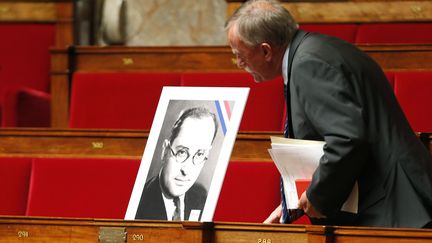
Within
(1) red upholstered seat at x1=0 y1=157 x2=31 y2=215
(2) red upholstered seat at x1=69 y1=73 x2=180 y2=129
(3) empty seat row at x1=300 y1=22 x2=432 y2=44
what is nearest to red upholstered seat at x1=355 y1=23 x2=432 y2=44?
(3) empty seat row at x1=300 y1=22 x2=432 y2=44

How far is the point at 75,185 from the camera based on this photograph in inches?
43.7

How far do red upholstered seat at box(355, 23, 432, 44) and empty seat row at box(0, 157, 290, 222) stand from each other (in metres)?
0.45

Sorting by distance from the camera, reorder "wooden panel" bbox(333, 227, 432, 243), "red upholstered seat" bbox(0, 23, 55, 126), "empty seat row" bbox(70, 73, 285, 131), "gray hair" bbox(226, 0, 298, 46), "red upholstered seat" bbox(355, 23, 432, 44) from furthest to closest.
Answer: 1. "red upholstered seat" bbox(0, 23, 55, 126)
2. "red upholstered seat" bbox(355, 23, 432, 44)
3. "empty seat row" bbox(70, 73, 285, 131)
4. "gray hair" bbox(226, 0, 298, 46)
5. "wooden panel" bbox(333, 227, 432, 243)

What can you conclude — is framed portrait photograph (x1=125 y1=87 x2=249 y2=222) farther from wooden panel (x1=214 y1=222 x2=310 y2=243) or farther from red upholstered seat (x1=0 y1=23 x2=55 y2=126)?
red upholstered seat (x1=0 y1=23 x2=55 y2=126)

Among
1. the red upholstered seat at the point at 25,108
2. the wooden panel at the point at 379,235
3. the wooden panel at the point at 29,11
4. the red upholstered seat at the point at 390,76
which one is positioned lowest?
the wooden panel at the point at 379,235

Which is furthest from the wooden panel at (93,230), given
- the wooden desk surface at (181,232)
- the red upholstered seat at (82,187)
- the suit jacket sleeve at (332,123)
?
the red upholstered seat at (82,187)

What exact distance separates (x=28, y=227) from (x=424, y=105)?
54 cm

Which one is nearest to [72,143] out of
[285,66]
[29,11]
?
[285,66]

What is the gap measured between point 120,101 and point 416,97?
40cm

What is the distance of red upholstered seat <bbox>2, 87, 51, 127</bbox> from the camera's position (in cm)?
150

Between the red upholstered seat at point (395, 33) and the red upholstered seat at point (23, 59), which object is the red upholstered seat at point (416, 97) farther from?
the red upholstered seat at point (23, 59)

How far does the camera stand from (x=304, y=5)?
1.56m

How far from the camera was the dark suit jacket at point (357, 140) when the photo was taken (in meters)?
0.76

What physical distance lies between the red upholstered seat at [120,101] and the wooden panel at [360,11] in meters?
0.29
